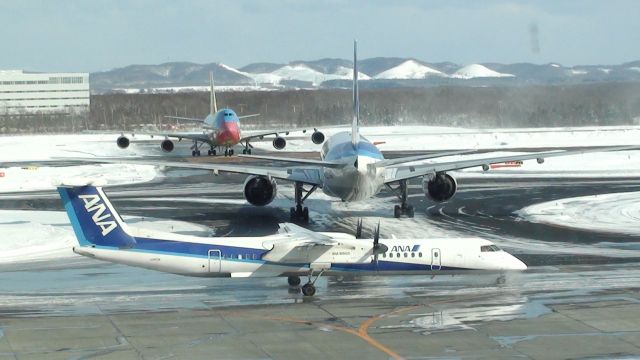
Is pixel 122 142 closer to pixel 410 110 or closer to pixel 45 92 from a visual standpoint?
pixel 410 110

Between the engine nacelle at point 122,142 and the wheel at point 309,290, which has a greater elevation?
the engine nacelle at point 122,142

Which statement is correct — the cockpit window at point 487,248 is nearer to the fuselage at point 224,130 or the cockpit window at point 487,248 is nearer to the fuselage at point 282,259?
the fuselage at point 282,259

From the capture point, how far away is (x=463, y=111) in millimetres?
149250

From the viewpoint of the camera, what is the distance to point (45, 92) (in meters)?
192

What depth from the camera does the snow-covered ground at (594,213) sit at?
175 ft

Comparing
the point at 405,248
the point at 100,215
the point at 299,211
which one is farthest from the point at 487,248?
the point at 299,211

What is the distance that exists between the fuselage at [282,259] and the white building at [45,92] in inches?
6101

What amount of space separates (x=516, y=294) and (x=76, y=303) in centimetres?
1518

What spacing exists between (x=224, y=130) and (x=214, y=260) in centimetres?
5849

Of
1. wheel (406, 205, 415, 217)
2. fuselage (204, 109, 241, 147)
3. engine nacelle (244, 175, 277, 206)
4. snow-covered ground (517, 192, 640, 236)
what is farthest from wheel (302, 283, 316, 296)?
fuselage (204, 109, 241, 147)

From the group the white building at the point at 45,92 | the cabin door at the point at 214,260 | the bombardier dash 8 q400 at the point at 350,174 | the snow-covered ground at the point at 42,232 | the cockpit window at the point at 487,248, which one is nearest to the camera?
the cabin door at the point at 214,260

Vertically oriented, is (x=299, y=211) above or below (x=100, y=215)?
below

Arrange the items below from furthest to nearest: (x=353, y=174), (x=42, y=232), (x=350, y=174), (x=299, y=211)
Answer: (x=299, y=211) < (x=42, y=232) < (x=350, y=174) < (x=353, y=174)

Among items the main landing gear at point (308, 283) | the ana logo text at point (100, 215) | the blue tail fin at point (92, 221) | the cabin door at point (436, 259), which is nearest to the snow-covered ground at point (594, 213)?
the cabin door at point (436, 259)
